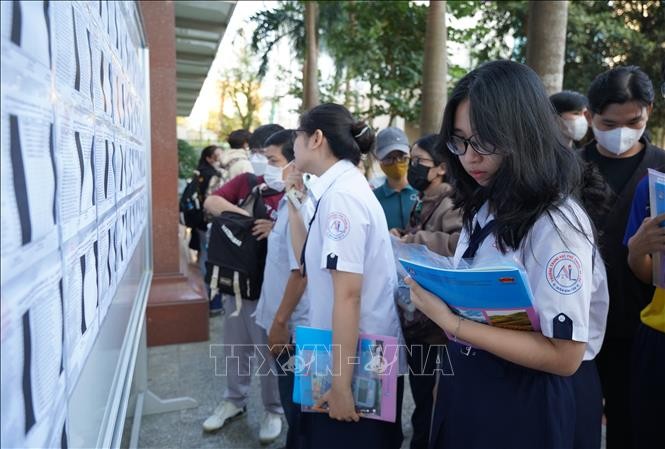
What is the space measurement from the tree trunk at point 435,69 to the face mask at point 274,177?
11.6 feet

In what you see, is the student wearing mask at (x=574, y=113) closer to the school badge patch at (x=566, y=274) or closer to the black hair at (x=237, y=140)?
the school badge patch at (x=566, y=274)

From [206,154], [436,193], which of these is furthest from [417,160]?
[206,154]

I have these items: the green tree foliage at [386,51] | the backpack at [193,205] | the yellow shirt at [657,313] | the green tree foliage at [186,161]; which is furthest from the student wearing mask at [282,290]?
the green tree foliage at [186,161]

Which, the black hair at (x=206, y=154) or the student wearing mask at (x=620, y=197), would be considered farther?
the black hair at (x=206, y=154)

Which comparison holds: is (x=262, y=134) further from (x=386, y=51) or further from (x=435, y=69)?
(x=386, y=51)

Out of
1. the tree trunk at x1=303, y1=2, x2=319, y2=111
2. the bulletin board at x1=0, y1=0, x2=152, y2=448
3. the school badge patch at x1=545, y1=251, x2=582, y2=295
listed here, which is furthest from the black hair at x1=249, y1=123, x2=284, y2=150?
the tree trunk at x1=303, y1=2, x2=319, y2=111

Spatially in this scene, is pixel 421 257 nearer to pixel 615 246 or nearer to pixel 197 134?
pixel 615 246

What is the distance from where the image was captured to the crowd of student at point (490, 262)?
124cm

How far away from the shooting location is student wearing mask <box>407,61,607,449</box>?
3.93 ft

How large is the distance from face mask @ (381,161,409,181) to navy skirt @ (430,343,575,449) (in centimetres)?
186

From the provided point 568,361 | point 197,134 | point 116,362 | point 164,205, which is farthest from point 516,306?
point 197,134

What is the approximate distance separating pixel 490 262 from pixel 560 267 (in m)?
0.17

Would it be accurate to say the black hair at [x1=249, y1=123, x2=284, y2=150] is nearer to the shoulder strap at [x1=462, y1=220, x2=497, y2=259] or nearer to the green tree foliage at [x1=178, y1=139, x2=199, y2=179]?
the shoulder strap at [x1=462, y1=220, x2=497, y2=259]

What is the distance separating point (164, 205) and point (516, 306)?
365 centimetres
